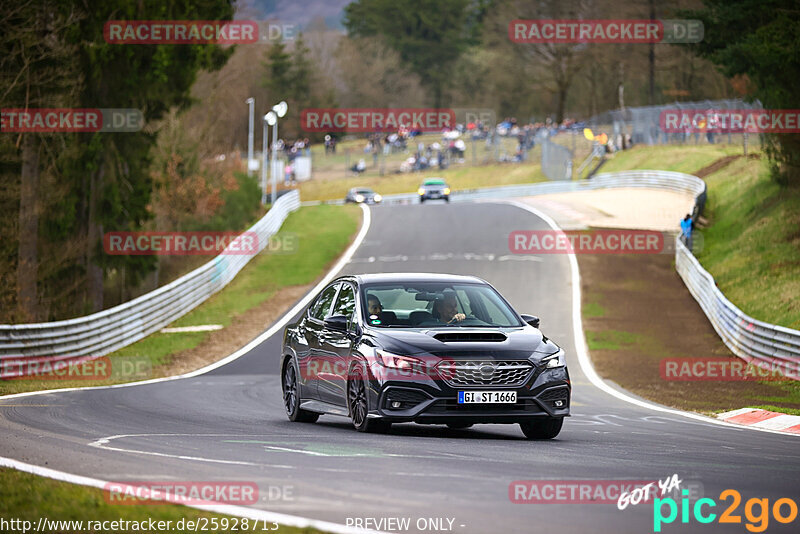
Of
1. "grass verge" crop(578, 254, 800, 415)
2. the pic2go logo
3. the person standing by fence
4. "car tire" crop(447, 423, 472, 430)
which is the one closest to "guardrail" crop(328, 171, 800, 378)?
"grass verge" crop(578, 254, 800, 415)

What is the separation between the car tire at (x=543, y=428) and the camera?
11841 millimetres

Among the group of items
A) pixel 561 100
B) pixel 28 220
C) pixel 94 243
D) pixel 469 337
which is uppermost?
pixel 561 100

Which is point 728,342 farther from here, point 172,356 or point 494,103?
point 494,103

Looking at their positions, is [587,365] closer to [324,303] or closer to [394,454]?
[324,303]

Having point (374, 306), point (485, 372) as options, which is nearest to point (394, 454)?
point (485, 372)

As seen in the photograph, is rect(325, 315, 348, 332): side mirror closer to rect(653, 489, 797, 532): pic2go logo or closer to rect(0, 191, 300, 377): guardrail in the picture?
rect(653, 489, 797, 532): pic2go logo

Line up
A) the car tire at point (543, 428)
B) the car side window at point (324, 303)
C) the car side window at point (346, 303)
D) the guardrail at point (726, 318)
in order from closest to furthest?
the car tire at point (543, 428)
the car side window at point (346, 303)
the car side window at point (324, 303)
the guardrail at point (726, 318)

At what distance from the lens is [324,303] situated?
1378 centimetres

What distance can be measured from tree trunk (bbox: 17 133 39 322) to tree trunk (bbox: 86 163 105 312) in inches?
107

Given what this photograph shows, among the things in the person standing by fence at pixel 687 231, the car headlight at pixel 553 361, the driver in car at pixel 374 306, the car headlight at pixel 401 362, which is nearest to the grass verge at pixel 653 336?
the person standing by fence at pixel 687 231

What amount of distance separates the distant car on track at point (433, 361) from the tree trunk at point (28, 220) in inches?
972

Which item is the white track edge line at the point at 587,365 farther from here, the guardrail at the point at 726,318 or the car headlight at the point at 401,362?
the car headlight at the point at 401,362

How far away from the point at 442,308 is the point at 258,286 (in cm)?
2799

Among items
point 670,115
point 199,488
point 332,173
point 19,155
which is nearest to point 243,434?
point 199,488
